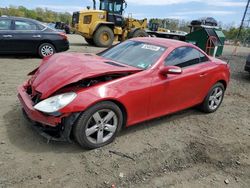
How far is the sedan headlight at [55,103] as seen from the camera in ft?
11.4

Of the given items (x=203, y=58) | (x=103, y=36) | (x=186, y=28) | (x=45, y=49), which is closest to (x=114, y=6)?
(x=103, y=36)

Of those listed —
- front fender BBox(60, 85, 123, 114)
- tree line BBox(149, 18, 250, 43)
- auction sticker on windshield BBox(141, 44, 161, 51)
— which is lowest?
tree line BBox(149, 18, 250, 43)

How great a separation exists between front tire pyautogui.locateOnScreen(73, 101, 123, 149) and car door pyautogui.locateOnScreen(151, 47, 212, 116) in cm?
74

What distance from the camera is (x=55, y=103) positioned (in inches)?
139

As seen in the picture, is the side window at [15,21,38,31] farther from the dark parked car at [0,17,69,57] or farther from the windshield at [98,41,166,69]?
the windshield at [98,41,166,69]

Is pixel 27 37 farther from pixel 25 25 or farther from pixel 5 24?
pixel 5 24

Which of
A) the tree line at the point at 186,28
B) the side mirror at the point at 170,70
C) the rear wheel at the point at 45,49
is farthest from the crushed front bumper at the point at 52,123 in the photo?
the tree line at the point at 186,28

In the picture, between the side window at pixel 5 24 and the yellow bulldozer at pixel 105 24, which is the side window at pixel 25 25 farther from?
the yellow bulldozer at pixel 105 24

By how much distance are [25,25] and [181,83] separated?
289 inches

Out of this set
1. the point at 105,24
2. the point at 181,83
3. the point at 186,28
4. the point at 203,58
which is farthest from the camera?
the point at 186,28

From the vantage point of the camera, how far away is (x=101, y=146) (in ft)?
13.0

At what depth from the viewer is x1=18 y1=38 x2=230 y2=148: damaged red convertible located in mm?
3578

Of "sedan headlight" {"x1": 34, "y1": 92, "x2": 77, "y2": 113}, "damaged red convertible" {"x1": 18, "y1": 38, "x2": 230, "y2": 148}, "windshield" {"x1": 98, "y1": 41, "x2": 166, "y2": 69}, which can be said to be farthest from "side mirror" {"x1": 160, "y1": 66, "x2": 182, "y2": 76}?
"sedan headlight" {"x1": 34, "y1": 92, "x2": 77, "y2": 113}

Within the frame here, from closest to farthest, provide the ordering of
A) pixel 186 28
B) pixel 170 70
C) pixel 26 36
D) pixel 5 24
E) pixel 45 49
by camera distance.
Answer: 1. pixel 170 70
2. pixel 5 24
3. pixel 26 36
4. pixel 45 49
5. pixel 186 28
